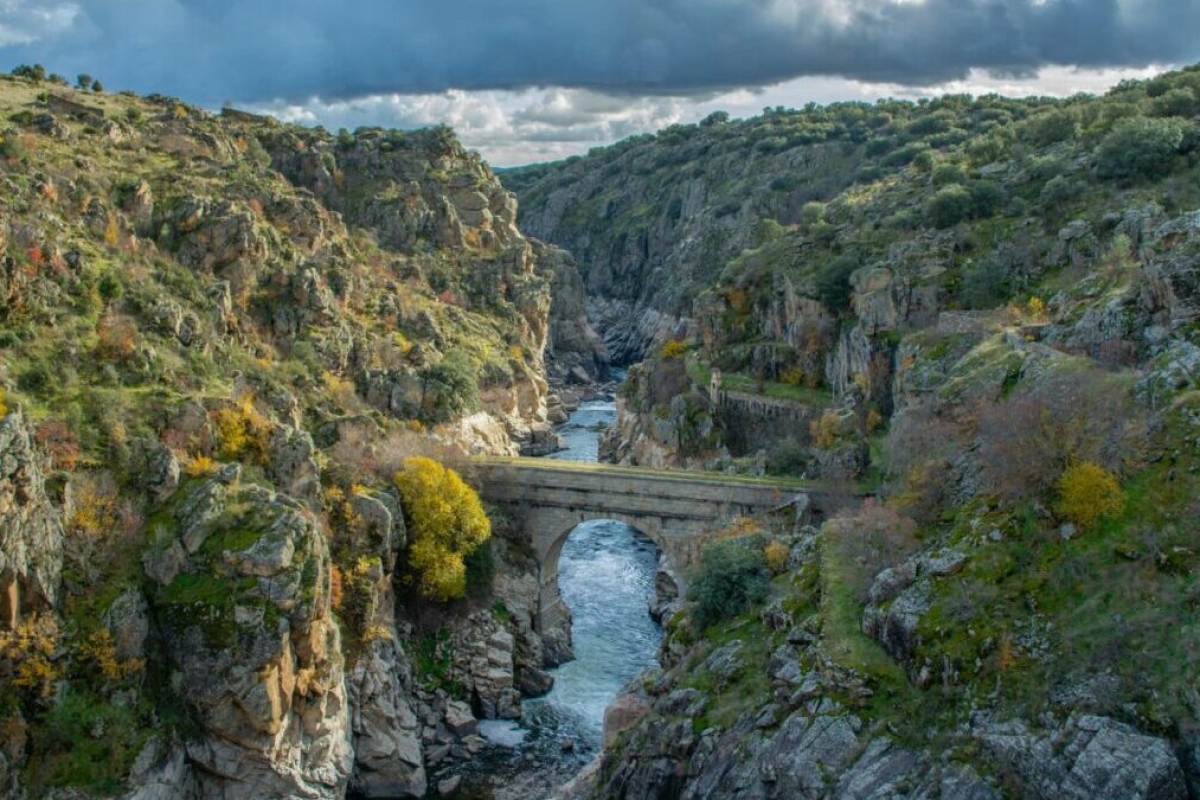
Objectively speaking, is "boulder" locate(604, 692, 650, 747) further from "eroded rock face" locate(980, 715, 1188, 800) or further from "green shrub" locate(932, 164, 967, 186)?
"green shrub" locate(932, 164, 967, 186)

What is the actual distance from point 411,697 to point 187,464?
10.8 meters

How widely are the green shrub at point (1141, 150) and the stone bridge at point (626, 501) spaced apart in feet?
75.5

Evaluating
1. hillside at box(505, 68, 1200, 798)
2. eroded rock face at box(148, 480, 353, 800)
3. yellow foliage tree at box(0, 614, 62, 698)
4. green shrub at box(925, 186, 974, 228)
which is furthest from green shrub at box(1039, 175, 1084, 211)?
yellow foliage tree at box(0, 614, 62, 698)

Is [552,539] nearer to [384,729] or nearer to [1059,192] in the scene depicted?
[384,729]

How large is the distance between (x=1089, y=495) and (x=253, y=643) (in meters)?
22.4

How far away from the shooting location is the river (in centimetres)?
3769

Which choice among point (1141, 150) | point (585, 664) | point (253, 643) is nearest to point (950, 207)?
point (1141, 150)

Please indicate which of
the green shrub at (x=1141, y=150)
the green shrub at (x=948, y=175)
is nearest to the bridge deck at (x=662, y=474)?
the green shrub at (x=1141, y=150)

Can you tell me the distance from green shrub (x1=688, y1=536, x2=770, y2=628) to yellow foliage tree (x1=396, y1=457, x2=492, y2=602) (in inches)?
476

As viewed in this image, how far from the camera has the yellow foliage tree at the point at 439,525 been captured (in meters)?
43.3

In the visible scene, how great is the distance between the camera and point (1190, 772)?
21.2 metres

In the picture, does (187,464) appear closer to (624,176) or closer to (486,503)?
(486,503)

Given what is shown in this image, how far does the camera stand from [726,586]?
3403 cm

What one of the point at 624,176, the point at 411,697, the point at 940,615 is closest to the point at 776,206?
the point at 624,176
